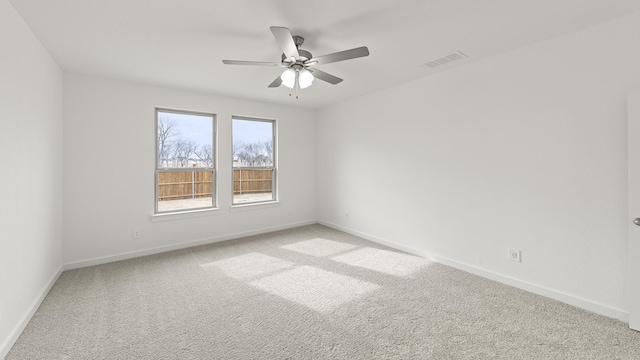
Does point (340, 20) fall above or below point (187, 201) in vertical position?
above

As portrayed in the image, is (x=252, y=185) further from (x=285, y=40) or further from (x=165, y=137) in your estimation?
(x=285, y=40)

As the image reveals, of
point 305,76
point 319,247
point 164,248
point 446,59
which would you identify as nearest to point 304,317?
point 319,247

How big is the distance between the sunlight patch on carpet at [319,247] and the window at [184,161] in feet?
5.20

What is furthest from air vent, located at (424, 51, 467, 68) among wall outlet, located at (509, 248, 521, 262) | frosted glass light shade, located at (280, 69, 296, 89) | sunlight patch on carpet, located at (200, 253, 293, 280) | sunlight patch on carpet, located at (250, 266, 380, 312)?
sunlight patch on carpet, located at (200, 253, 293, 280)

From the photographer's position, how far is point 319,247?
4219 mm

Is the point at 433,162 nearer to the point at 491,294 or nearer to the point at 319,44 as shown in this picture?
the point at 491,294

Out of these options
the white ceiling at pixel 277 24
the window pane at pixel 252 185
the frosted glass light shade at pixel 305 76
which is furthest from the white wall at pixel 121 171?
the frosted glass light shade at pixel 305 76

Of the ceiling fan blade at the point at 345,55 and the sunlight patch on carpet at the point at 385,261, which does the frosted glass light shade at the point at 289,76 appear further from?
the sunlight patch on carpet at the point at 385,261

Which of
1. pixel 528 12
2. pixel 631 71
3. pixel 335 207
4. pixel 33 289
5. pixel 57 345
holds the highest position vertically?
pixel 528 12

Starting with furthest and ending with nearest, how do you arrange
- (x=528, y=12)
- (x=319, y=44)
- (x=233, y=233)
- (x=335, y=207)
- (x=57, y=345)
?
(x=335, y=207), (x=233, y=233), (x=319, y=44), (x=528, y=12), (x=57, y=345)

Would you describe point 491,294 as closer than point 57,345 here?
No

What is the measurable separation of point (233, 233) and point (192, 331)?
264 cm

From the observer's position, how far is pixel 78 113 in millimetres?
3441

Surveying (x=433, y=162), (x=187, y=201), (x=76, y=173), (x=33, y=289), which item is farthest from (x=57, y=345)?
(x=433, y=162)
